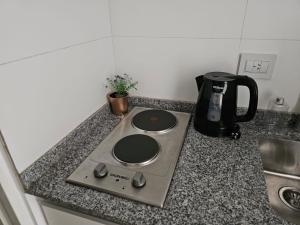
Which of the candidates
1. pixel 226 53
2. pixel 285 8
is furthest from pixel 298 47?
pixel 226 53

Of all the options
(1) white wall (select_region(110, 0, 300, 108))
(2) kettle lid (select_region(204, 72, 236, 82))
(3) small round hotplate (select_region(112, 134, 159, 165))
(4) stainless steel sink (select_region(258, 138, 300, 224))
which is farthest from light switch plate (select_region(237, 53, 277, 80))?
(3) small round hotplate (select_region(112, 134, 159, 165))

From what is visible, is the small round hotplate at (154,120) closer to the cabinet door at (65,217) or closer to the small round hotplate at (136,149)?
the small round hotplate at (136,149)

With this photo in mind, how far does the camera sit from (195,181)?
66 cm

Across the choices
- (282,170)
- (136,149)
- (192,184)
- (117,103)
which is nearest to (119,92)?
(117,103)

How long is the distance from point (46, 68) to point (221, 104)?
2.08 feet

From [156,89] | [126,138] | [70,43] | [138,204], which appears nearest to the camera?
[138,204]

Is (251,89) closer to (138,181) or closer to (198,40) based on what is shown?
(198,40)

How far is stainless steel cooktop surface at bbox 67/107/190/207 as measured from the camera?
0.63 meters

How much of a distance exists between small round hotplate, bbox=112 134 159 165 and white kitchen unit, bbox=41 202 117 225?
0.20 meters

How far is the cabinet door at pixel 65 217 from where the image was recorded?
0.62 metres

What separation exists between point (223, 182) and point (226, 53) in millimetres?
539

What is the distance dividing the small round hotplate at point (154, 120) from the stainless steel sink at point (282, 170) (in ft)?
1.34

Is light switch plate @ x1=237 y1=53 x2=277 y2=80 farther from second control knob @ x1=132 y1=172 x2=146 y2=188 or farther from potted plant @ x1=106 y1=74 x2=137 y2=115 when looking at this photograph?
second control knob @ x1=132 y1=172 x2=146 y2=188

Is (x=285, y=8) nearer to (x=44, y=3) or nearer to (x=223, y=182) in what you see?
(x=223, y=182)
